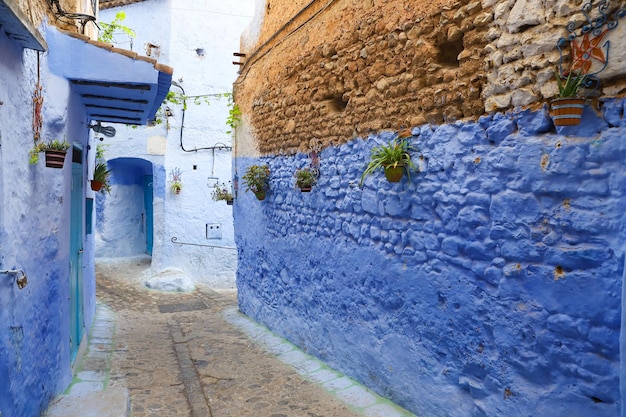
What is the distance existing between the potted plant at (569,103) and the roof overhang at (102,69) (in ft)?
12.1

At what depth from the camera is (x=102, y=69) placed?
468 cm

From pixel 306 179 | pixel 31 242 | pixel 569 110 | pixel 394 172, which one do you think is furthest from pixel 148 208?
pixel 569 110

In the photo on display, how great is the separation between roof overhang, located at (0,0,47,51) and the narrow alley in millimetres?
2812

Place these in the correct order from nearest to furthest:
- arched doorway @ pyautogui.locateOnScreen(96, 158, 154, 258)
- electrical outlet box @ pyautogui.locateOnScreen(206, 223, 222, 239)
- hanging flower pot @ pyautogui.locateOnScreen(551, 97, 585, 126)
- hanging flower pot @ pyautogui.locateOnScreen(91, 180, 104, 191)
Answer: hanging flower pot @ pyautogui.locateOnScreen(551, 97, 585, 126)
hanging flower pot @ pyautogui.locateOnScreen(91, 180, 104, 191)
electrical outlet box @ pyautogui.locateOnScreen(206, 223, 222, 239)
arched doorway @ pyautogui.locateOnScreen(96, 158, 154, 258)

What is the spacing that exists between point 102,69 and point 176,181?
7616 mm

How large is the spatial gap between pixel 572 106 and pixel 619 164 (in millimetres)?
378

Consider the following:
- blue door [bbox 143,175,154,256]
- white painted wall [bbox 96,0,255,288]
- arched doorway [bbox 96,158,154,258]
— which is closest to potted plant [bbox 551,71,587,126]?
white painted wall [bbox 96,0,255,288]

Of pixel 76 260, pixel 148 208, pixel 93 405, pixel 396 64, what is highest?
pixel 396 64

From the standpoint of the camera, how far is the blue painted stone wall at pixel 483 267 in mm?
2596

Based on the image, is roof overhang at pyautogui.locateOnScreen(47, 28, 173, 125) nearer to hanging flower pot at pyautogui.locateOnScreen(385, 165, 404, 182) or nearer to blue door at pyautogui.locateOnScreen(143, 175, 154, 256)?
hanging flower pot at pyautogui.locateOnScreen(385, 165, 404, 182)

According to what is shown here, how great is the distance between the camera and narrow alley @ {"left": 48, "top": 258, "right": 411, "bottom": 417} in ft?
15.1

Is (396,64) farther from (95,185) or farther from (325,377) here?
(95,185)

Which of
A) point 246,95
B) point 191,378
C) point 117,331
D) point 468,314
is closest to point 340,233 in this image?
point 468,314

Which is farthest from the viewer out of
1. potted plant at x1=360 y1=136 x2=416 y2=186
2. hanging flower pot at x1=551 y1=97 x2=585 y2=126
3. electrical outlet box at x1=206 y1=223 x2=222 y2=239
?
electrical outlet box at x1=206 y1=223 x2=222 y2=239
